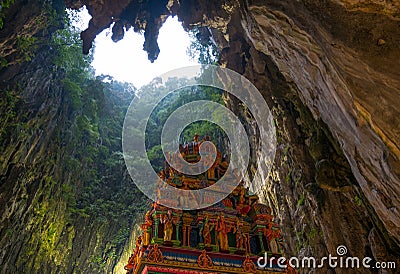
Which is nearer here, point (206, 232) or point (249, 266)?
point (249, 266)

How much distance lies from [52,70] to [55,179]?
493cm

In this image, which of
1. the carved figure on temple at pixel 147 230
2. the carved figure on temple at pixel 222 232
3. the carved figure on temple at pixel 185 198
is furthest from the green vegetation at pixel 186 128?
the carved figure on temple at pixel 147 230

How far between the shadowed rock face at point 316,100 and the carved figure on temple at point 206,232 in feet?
8.06

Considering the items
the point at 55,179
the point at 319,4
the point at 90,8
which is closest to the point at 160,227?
the point at 319,4

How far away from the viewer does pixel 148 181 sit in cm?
1773

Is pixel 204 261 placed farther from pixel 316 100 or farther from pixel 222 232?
pixel 316 100

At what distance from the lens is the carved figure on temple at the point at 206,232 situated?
6312mm

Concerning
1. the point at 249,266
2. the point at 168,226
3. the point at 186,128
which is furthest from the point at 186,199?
the point at 186,128

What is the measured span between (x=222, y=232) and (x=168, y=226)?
43.7 inches

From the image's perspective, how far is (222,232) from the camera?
6496 millimetres

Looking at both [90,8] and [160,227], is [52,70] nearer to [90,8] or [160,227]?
[90,8]

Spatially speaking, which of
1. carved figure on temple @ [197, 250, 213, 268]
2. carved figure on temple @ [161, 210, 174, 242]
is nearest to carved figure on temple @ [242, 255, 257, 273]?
carved figure on temple @ [197, 250, 213, 268]

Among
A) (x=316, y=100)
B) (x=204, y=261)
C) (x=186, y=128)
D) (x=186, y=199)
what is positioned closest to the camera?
(x=204, y=261)

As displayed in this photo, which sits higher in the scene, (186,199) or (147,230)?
(186,199)
